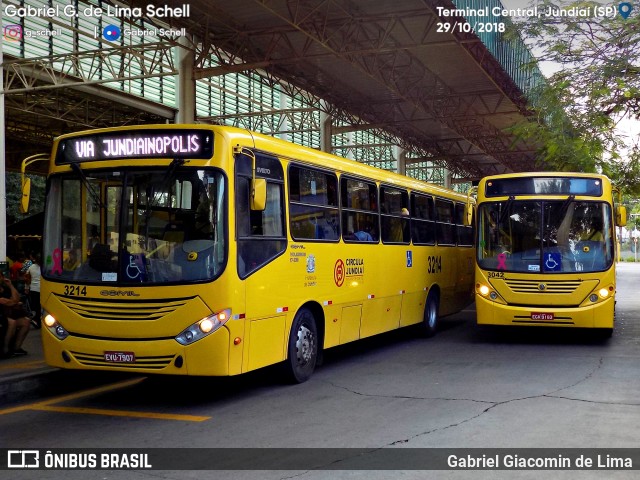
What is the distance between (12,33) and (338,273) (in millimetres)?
14921

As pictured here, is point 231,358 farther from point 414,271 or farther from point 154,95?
point 154,95

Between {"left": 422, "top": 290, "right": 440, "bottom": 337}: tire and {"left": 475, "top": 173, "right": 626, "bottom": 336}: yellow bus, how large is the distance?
1524 mm

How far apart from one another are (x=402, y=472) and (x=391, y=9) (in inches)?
636

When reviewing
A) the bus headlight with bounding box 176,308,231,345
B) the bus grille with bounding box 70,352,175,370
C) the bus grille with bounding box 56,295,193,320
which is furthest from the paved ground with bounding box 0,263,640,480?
the bus grille with bounding box 56,295,193,320

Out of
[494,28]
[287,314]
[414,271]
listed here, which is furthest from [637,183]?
[287,314]

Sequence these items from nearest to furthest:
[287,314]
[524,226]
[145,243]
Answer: [145,243]
[287,314]
[524,226]

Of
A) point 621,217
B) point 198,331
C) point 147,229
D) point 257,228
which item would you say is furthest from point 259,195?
point 621,217

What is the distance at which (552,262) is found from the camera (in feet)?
42.9

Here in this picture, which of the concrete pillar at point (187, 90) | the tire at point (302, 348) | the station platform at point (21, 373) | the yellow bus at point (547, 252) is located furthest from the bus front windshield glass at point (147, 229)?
the concrete pillar at point (187, 90)

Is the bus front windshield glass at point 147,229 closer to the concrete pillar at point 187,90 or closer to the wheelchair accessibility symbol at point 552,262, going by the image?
the wheelchair accessibility symbol at point 552,262

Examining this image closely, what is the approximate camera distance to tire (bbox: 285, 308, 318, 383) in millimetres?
9406

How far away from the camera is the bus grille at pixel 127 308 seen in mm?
7906

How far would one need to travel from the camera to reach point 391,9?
65.0 ft

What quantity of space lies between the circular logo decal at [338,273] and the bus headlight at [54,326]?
382 centimetres
